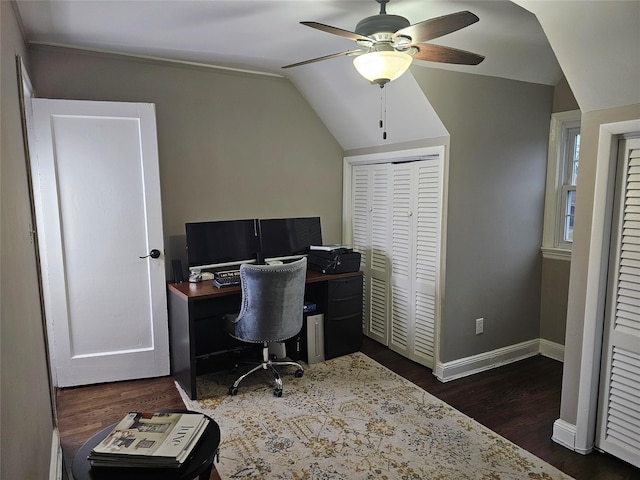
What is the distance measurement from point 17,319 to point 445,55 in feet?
6.60

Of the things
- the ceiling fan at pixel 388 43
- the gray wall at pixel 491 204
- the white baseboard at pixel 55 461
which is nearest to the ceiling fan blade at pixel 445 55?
the ceiling fan at pixel 388 43

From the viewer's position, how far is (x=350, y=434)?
8.09 ft

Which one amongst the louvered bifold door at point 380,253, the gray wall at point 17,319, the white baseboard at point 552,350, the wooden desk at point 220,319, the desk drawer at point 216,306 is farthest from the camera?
the louvered bifold door at point 380,253

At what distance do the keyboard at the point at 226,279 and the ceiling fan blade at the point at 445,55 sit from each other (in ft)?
6.21

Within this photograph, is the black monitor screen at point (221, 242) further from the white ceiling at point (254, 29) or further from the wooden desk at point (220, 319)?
the white ceiling at point (254, 29)

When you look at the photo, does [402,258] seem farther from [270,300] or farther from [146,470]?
[146,470]

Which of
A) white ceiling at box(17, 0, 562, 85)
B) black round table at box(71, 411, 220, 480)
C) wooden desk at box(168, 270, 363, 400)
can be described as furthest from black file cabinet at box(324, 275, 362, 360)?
black round table at box(71, 411, 220, 480)

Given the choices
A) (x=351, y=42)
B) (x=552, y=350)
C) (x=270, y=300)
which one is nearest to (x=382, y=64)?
(x=351, y=42)

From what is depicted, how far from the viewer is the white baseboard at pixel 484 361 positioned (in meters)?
3.18

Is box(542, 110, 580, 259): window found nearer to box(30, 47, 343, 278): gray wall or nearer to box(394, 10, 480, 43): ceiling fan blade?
box(30, 47, 343, 278): gray wall

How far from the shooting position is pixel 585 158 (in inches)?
87.6

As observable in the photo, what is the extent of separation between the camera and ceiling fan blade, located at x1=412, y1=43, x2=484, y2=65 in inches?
73.9

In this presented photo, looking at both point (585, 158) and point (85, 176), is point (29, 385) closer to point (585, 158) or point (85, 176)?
point (85, 176)

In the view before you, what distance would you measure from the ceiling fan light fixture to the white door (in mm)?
1822
